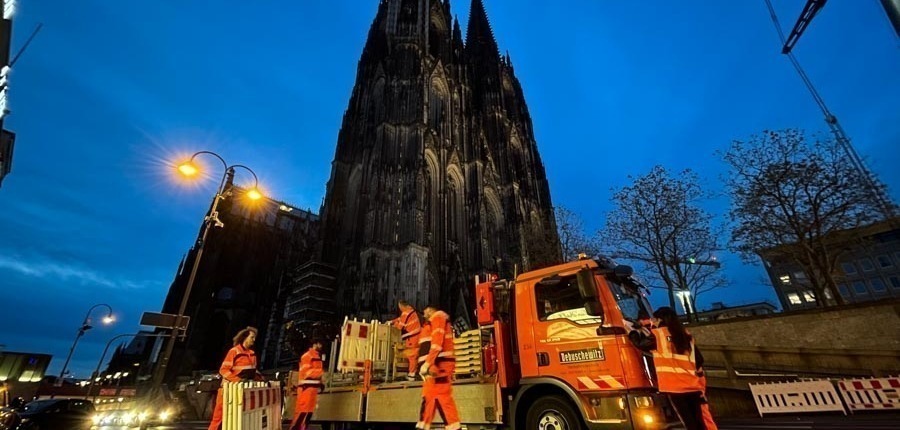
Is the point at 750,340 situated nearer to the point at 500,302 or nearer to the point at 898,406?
the point at 898,406

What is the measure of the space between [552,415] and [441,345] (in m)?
1.76

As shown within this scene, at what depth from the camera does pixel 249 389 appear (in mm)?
5012

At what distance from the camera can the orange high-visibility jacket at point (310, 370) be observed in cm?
646

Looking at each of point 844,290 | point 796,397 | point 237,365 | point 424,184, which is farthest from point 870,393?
point 844,290

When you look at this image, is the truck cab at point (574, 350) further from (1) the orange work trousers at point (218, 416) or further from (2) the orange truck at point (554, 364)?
(1) the orange work trousers at point (218, 416)

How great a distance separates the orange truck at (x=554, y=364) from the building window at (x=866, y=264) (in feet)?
226

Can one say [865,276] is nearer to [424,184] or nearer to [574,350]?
[424,184]

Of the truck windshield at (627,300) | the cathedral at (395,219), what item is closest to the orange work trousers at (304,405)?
the truck windshield at (627,300)

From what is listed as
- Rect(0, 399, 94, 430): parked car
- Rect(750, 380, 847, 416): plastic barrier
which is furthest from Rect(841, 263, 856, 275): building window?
Rect(0, 399, 94, 430): parked car

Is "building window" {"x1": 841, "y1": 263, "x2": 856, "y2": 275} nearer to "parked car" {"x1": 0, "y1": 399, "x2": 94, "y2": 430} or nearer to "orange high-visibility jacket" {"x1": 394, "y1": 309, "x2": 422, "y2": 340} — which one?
"orange high-visibility jacket" {"x1": 394, "y1": 309, "x2": 422, "y2": 340}

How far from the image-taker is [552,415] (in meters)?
4.79

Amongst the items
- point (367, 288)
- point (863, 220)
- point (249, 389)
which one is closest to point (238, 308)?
point (367, 288)

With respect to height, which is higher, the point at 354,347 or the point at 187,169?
the point at 187,169

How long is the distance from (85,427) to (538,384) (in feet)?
50.4
